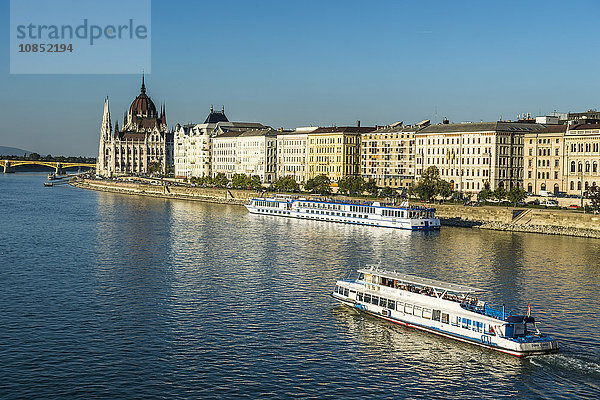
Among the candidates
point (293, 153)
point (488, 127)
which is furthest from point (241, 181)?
point (488, 127)

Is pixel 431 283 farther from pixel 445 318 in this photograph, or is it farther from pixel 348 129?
pixel 348 129

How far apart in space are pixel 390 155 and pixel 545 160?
33229 mm

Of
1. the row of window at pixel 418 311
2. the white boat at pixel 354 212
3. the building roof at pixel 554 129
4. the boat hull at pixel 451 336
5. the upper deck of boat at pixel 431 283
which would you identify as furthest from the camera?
the building roof at pixel 554 129

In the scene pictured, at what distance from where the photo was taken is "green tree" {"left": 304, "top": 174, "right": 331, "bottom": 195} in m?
138

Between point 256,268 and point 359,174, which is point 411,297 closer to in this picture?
point 256,268

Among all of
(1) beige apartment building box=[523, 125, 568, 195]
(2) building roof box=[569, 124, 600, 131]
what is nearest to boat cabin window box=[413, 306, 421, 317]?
(2) building roof box=[569, 124, 600, 131]

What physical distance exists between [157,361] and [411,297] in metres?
14.8

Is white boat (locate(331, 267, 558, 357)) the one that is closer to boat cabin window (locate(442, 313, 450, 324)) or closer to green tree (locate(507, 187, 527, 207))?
boat cabin window (locate(442, 313, 450, 324))

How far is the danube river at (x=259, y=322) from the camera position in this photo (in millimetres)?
32094

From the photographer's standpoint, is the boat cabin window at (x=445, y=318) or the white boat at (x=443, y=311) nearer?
the white boat at (x=443, y=311)

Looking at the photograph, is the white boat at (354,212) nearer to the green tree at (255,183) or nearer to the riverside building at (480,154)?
the riverside building at (480,154)

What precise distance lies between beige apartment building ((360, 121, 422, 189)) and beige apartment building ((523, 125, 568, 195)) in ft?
71.4

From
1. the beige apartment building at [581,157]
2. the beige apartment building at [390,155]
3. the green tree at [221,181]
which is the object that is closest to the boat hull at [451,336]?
the beige apartment building at [581,157]

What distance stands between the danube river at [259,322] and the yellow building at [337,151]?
7687 cm
